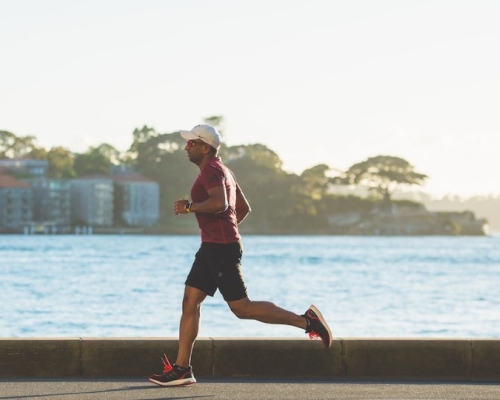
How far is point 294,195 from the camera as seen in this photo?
18288 cm

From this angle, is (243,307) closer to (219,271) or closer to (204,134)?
(219,271)

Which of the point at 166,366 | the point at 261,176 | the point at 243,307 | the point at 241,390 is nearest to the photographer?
the point at 241,390

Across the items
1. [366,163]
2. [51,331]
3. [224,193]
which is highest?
[366,163]

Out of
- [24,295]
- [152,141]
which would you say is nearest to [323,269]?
[24,295]

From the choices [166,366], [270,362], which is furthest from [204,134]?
[270,362]

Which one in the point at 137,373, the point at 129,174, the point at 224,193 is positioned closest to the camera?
the point at 224,193

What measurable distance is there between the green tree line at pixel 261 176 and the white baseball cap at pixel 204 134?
552 feet

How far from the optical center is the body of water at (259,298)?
33812 millimetres

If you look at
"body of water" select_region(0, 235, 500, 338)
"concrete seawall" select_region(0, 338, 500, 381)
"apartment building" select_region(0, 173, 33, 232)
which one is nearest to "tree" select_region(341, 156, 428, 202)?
"apartment building" select_region(0, 173, 33, 232)

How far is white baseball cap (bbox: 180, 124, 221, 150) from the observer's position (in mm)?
7637

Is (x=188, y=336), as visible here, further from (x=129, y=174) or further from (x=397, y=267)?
(x=129, y=174)

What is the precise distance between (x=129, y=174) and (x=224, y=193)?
613ft

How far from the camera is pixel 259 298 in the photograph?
49.7 m

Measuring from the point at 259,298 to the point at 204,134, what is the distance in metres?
42.3
